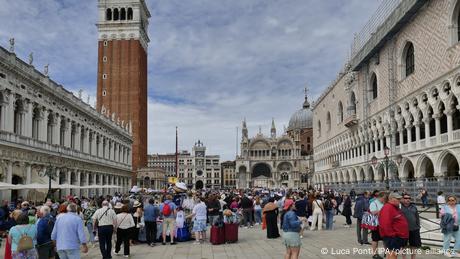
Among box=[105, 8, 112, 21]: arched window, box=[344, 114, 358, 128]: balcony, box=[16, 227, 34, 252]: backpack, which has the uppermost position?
box=[105, 8, 112, 21]: arched window

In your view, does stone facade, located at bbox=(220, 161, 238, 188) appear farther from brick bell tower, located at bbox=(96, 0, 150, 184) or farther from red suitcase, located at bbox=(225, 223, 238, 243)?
red suitcase, located at bbox=(225, 223, 238, 243)

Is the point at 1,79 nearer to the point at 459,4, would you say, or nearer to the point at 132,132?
the point at 459,4

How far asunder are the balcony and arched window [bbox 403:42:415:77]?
48.3 feet

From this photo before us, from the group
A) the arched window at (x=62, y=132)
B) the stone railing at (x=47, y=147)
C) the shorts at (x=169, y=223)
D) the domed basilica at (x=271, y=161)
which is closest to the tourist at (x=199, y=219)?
the shorts at (x=169, y=223)

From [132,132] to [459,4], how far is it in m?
61.3

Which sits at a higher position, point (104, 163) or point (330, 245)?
point (104, 163)

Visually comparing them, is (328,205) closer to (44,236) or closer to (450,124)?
(44,236)

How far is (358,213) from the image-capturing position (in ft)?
49.4

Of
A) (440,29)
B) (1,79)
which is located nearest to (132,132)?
(1,79)

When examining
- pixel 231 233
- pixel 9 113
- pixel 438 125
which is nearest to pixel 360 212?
pixel 231 233

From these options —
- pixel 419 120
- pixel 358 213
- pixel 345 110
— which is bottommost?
pixel 358 213

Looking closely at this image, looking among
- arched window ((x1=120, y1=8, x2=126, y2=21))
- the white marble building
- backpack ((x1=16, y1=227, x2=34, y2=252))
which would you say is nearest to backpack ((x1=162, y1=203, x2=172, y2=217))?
backpack ((x1=16, y1=227, x2=34, y2=252))

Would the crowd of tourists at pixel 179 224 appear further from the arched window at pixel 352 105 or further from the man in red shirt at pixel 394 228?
the arched window at pixel 352 105

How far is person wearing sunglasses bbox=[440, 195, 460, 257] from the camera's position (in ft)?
38.3
